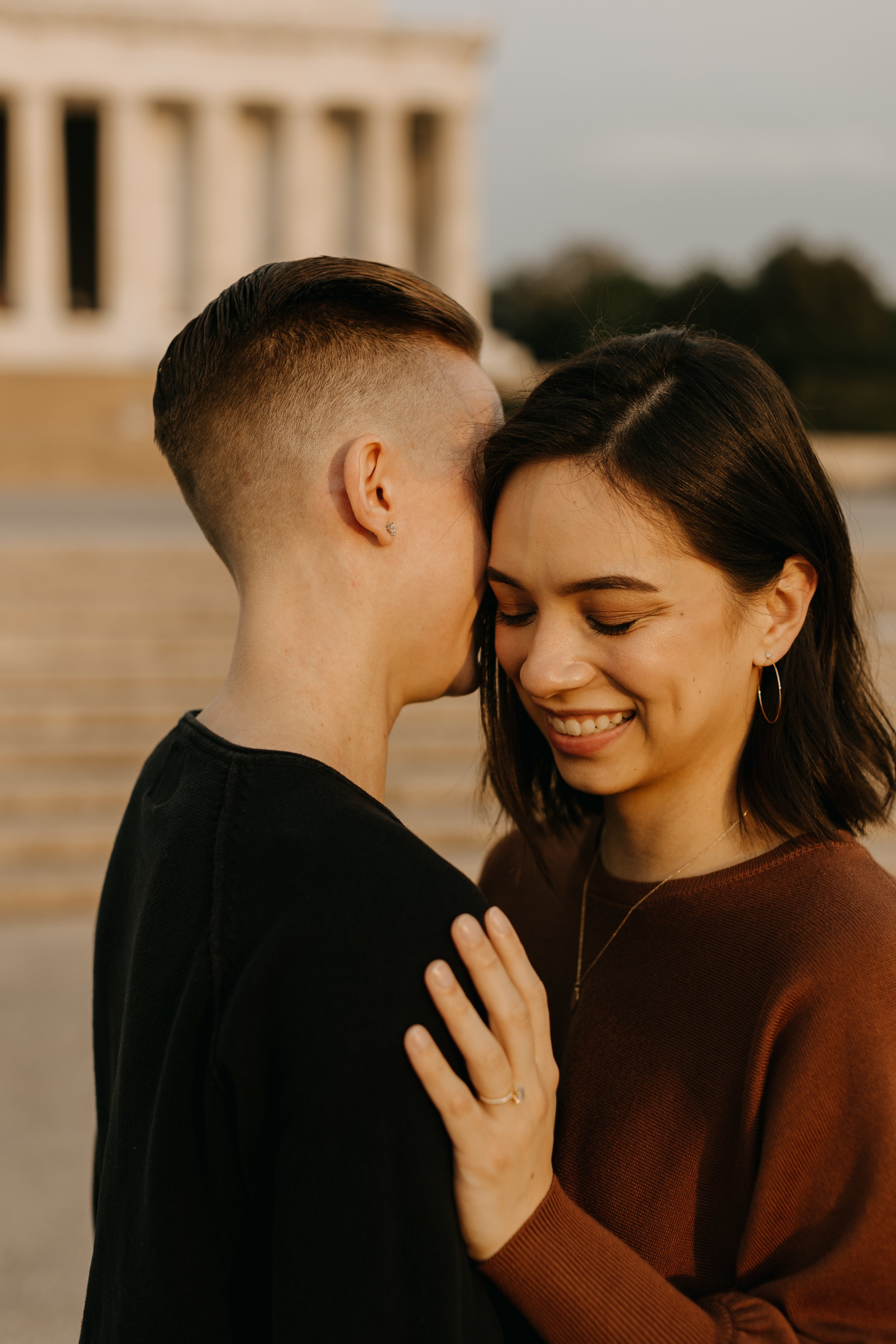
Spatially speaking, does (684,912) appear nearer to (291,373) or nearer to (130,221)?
(291,373)

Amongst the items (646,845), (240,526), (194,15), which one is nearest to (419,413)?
(240,526)

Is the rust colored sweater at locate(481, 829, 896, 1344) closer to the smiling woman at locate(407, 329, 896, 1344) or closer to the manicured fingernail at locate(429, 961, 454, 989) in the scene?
the smiling woman at locate(407, 329, 896, 1344)

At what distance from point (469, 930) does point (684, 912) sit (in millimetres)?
751

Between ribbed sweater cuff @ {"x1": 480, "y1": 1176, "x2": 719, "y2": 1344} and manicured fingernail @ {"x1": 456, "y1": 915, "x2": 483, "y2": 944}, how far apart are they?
46 centimetres

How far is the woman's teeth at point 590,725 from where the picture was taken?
85.6 inches

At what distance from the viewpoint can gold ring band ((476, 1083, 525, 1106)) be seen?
64.2 inches

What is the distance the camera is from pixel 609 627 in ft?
6.90

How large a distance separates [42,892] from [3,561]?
647 cm

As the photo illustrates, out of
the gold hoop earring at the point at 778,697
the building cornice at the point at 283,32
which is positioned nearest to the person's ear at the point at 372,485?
the gold hoop earring at the point at 778,697

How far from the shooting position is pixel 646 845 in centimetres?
236

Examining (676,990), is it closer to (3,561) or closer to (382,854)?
(382,854)

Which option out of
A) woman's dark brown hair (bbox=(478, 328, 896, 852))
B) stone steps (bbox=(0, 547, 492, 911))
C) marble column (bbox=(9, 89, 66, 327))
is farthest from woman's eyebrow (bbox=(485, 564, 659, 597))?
marble column (bbox=(9, 89, 66, 327))

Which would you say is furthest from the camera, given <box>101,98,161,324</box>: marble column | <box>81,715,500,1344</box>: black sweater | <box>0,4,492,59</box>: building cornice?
<box>101,98,161,324</box>: marble column

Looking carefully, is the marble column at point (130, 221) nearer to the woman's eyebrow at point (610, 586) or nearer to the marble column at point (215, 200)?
the marble column at point (215, 200)
